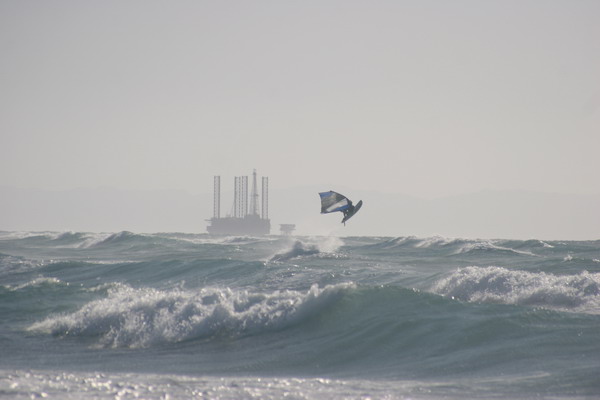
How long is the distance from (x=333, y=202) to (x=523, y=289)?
9834 mm

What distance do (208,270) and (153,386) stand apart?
16.3m

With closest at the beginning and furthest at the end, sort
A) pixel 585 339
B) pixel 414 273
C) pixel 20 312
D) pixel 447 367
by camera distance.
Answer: pixel 447 367 < pixel 585 339 < pixel 20 312 < pixel 414 273

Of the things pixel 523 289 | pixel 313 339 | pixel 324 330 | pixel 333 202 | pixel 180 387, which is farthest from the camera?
pixel 333 202

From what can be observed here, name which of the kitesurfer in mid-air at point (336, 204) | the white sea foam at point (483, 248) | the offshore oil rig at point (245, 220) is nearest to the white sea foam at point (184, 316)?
the kitesurfer in mid-air at point (336, 204)

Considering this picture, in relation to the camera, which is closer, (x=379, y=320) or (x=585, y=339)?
(x=585, y=339)

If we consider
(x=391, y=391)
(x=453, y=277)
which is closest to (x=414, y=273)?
(x=453, y=277)

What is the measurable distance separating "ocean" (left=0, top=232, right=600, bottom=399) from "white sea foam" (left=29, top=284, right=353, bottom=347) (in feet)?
0.12

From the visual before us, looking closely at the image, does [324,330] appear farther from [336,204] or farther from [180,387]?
[336,204]

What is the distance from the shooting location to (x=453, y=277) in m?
19.0

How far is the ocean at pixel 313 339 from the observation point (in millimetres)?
9523

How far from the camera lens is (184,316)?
1480 centimetres

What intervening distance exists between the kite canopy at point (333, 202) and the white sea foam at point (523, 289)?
22.6 feet

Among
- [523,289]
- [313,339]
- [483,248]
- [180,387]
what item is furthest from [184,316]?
[483,248]

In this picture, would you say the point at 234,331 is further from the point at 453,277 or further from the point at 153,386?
the point at 453,277
